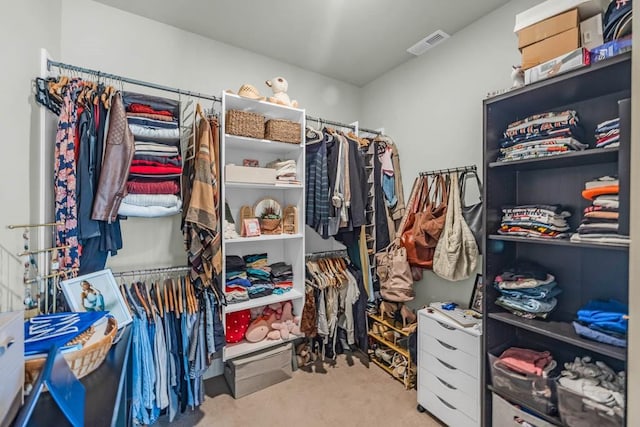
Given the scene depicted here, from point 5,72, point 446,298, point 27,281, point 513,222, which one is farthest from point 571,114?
point 27,281

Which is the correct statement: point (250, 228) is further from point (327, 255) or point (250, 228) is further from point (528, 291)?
point (528, 291)

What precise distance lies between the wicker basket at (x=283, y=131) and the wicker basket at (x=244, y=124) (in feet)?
0.21

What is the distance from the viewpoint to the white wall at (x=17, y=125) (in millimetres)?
1119

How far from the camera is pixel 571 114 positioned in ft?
4.40

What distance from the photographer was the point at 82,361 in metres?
0.85

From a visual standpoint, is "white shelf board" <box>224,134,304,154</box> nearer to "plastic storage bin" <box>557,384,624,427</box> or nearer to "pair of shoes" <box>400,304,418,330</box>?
"pair of shoes" <box>400,304,418,330</box>

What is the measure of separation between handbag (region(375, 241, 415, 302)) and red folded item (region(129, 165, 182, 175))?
5.55ft

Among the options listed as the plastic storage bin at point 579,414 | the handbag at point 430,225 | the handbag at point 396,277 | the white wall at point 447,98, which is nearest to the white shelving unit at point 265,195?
the handbag at point 396,277

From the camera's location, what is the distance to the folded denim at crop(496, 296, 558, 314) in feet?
4.67

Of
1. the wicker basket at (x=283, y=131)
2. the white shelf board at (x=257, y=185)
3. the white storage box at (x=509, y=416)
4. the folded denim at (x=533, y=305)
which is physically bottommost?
the white storage box at (x=509, y=416)

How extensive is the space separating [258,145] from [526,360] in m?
2.14

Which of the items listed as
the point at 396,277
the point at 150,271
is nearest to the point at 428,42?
the point at 396,277

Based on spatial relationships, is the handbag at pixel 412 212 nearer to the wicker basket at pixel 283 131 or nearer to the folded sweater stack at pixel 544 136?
the folded sweater stack at pixel 544 136

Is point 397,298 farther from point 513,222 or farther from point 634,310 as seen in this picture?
point 634,310
